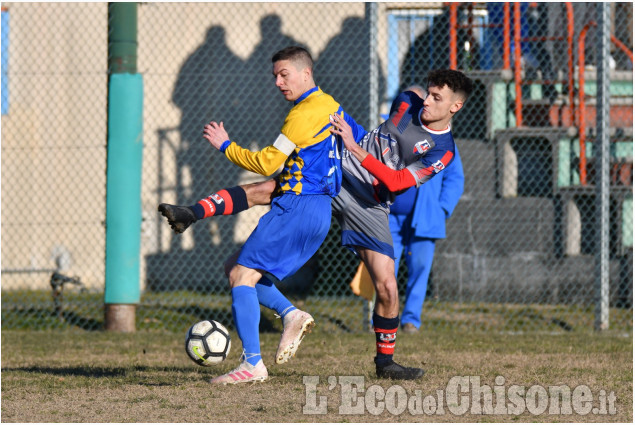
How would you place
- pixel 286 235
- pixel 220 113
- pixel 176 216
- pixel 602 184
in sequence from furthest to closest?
pixel 220 113
pixel 602 184
pixel 286 235
pixel 176 216

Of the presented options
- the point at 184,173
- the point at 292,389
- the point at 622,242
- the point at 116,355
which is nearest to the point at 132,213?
the point at 116,355

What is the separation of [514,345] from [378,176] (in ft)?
10.3

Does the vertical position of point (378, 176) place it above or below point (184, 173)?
below

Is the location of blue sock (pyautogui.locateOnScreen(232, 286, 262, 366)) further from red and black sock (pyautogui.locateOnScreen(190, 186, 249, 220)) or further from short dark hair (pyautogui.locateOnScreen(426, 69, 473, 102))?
short dark hair (pyautogui.locateOnScreen(426, 69, 473, 102))

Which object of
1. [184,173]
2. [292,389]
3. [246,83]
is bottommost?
[292,389]

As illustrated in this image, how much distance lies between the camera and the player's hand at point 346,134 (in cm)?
569

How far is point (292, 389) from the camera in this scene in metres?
5.71

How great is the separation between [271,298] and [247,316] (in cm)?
36

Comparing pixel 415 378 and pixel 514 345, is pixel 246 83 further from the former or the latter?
pixel 415 378

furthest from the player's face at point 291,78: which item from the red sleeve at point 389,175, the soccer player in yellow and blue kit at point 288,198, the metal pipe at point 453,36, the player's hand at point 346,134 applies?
the metal pipe at point 453,36

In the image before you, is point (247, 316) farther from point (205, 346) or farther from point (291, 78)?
point (291, 78)

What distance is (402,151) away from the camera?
610 cm

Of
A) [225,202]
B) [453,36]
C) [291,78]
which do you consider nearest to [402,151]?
[291,78]

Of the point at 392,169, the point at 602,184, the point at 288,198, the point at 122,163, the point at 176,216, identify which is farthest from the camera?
the point at 602,184
